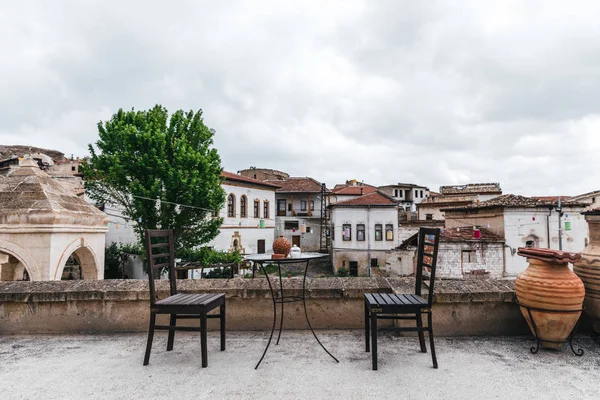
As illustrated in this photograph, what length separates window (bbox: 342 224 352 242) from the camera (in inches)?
1110

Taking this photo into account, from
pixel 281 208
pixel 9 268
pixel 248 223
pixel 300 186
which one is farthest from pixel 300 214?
pixel 9 268

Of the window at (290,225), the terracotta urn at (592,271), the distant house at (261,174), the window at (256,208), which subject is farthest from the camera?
the distant house at (261,174)

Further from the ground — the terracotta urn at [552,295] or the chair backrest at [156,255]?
the chair backrest at [156,255]

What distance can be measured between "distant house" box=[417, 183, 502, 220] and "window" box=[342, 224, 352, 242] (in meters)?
10.2

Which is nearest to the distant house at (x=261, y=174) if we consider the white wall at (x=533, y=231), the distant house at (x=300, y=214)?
the distant house at (x=300, y=214)

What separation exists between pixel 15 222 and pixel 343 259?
76.2 feet

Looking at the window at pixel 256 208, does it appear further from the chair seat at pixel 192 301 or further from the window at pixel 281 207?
the chair seat at pixel 192 301

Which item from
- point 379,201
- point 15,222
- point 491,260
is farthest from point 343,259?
point 15,222

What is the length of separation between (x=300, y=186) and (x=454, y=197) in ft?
53.7

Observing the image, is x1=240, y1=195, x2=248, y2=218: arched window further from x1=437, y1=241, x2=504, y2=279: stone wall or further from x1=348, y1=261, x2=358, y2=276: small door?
x1=437, y1=241, x2=504, y2=279: stone wall

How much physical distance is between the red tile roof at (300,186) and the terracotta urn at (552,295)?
1263 inches

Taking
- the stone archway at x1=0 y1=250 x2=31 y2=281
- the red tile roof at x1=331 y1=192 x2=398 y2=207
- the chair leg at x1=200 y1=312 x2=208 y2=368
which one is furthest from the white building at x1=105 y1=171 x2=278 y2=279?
the chair leg at x1=200 y1=312 x2=208 y2=368

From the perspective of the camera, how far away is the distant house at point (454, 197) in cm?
3356

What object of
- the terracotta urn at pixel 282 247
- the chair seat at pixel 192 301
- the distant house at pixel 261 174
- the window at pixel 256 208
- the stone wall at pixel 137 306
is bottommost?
the stone wall at pixel 137 306
